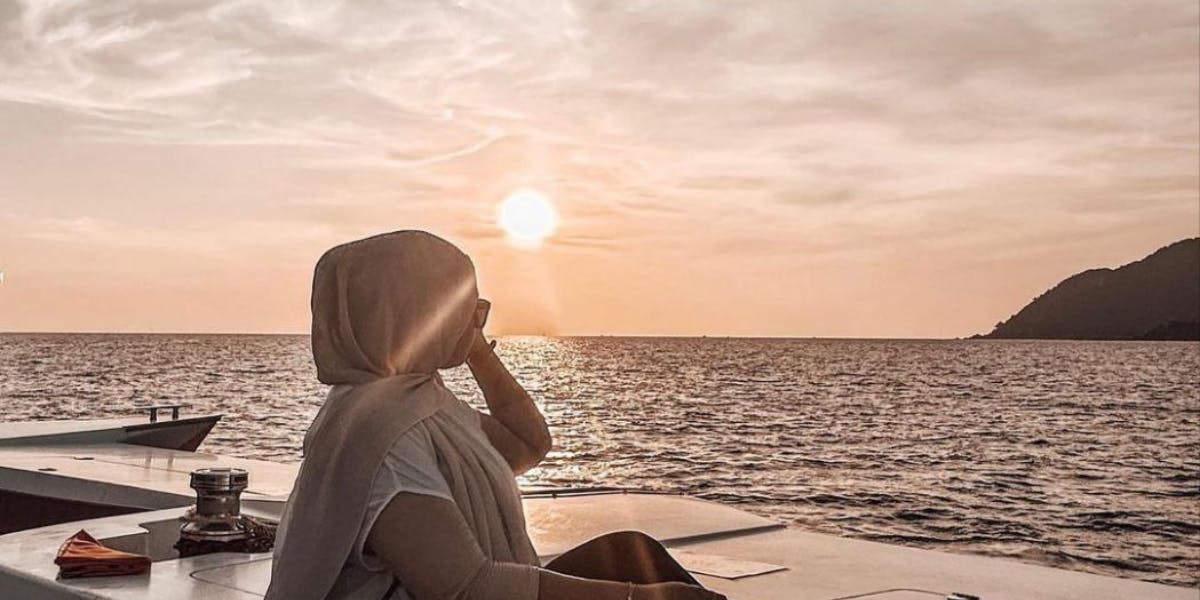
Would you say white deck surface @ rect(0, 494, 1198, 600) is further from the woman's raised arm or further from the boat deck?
the woman's raised arm

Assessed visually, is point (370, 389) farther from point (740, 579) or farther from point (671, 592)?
point (740, 579)

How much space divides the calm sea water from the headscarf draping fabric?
58.2 feet

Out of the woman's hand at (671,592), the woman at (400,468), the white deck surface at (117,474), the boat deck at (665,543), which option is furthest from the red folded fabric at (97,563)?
the white deck surface at (117,474)

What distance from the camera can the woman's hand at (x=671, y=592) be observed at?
2.64 m

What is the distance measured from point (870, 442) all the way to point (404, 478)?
38.9 metres

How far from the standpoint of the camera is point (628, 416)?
158 ft

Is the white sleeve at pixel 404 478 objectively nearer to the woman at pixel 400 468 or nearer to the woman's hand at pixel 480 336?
the woman at pixel 400 468

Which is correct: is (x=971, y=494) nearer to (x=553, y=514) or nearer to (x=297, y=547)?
(x=553, y=514)

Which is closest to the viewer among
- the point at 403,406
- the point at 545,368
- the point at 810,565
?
the point at 403,406

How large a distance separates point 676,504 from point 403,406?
479cm

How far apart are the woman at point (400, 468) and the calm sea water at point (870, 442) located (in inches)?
695

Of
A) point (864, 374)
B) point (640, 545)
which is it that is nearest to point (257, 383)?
point (864, 374)

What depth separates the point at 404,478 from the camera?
2.51m

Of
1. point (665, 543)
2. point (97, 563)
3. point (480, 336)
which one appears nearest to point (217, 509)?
point (97, 563)
